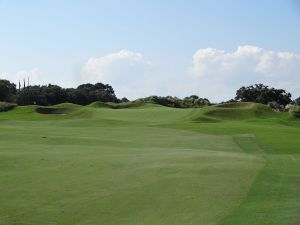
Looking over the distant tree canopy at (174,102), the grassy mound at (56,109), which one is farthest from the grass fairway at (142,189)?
the distant tree canopy at (174,102)

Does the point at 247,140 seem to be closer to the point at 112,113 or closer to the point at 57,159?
the point at 57,159

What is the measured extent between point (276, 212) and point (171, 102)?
98.1m

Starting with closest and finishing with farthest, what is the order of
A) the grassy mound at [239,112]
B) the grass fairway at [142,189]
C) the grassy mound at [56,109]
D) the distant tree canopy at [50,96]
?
the grass fairway at [142,189] → the grassy mound at [239,112] → the grassy mound at [56,109] → the distant tree canopy at [50,96]

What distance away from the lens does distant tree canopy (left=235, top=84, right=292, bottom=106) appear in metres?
120

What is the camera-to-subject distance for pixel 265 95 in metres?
121

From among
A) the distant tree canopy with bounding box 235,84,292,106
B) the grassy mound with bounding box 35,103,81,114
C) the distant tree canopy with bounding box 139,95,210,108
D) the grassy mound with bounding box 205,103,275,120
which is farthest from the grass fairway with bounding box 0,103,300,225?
the distant tree canopy with bounding box 235,84,292,106

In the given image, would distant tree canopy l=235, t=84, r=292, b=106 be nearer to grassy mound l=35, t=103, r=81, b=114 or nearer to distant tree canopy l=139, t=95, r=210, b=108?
distant tree canopy l=139, t=95, r=210, b=108

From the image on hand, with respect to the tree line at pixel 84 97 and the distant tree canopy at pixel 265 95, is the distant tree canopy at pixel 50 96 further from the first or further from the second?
the distant tree canopy at pixel 265 95

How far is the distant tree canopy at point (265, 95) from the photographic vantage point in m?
120

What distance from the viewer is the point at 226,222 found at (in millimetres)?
10281

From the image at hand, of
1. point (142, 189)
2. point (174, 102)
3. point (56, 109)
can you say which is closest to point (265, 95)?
point (174, 102)

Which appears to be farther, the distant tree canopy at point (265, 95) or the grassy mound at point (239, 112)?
the distant tree canopy at point (265, 95)

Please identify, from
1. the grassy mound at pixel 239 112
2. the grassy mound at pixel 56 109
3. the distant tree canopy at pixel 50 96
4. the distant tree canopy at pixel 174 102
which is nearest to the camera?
the grassy mound at pixel 239 112

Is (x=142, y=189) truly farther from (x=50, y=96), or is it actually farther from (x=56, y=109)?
(x=50, y=96)
